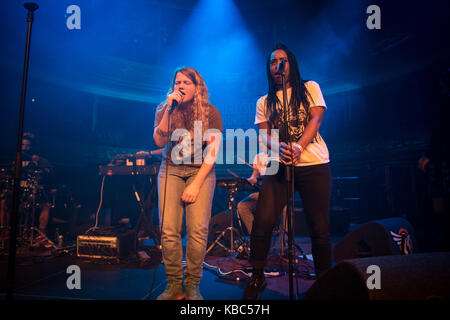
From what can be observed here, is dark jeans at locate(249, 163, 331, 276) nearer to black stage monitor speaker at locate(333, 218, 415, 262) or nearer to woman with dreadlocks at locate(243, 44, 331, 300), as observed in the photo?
woman with dreadlocks at locate(243, 44, 331, 300)

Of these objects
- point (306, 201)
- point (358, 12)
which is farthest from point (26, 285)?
point (358, 12)

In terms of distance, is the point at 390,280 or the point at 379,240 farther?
the point at 379,240

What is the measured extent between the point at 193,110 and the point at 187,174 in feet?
1.79

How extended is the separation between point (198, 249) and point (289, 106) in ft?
4.39

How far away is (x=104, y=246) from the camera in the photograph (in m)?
3.62

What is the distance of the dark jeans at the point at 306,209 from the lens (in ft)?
6.35

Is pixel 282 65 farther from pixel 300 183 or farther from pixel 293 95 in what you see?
pixel 300 183

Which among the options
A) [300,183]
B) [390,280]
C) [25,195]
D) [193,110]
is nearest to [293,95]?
[300,183]

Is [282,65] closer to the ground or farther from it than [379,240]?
farther from it

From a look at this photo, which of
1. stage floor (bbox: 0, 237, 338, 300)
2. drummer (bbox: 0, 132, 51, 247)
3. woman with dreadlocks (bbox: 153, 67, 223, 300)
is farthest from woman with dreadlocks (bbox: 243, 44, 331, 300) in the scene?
drummer (bbox: 0, 132, 51, 247)

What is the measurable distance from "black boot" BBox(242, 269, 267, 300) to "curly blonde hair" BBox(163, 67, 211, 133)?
3.88 ft

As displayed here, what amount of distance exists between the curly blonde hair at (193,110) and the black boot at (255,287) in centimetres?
118
